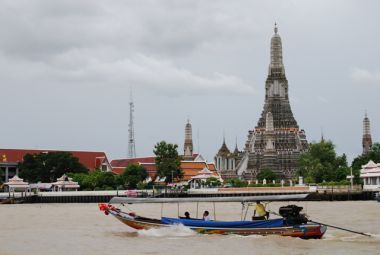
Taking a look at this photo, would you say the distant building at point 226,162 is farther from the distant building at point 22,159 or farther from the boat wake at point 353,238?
the boat wake at point 353,238

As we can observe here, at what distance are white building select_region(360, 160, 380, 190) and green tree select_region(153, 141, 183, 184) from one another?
76.7 feet

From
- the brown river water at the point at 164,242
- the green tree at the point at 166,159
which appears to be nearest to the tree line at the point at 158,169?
the green tree at the point at 166,159

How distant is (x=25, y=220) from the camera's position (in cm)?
4853

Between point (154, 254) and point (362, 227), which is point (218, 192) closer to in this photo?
point (362, 227)

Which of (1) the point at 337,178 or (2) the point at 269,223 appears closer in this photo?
(2) the point at 269,223

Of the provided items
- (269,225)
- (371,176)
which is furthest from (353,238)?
(371,176)

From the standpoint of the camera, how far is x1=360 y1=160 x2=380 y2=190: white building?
81.7m

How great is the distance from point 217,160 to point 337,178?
4771 centimetres

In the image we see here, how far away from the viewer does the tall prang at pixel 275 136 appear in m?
120

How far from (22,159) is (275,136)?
38.8 metres

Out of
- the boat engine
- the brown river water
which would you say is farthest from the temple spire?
the boat engine

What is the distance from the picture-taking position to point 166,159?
316ft

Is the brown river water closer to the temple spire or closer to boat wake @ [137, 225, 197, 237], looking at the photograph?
boat wake @ [137, 225, 197, 237]

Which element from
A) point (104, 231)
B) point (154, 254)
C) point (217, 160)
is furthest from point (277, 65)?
point (154, 254)
